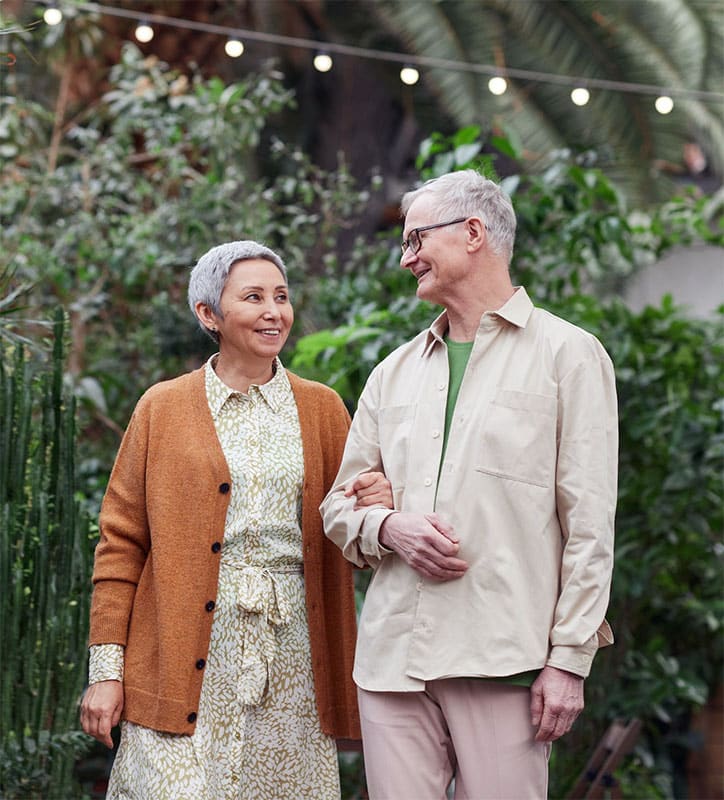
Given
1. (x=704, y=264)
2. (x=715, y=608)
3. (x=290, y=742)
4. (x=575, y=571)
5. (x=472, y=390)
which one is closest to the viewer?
(x=575, y=571)

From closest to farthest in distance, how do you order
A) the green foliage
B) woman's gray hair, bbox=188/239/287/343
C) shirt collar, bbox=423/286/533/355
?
shirt collar, bbox=423/286/533/355, woman's gray hair, bbox=188/239/287/343, the green foliage

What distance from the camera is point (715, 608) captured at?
5.80 metres

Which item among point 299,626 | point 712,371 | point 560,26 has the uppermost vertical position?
point 560,26

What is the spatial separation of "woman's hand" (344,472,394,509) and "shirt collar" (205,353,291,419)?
1.18 feet

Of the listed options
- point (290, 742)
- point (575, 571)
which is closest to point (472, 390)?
point (575, 571)

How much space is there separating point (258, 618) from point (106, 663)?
0.36 meters

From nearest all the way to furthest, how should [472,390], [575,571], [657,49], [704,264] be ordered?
[575,571], [472,390], [657,49], [704,264]

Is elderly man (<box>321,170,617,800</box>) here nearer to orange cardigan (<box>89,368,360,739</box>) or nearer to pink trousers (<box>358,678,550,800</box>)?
pink trousers (<box>358,678,550,800</box>)

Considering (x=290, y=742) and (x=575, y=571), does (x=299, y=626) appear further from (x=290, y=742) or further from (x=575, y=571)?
(x=575, y=571)

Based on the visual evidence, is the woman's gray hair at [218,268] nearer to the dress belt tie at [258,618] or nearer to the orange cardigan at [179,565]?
the orange cardigan at [179,565]

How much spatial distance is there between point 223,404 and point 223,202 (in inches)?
119

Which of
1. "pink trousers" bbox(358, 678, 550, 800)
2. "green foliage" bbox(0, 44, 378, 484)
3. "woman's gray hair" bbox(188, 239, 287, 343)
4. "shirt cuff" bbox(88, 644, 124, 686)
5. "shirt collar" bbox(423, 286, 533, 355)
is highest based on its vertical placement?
"green foliage" bbox(0, 44, 378, 484)

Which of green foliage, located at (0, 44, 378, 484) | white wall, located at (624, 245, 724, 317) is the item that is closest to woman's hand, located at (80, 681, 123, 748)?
green foliage, located at (0, 44, 378, 484)

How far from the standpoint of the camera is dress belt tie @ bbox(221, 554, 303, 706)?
9.30 ft
